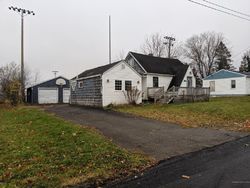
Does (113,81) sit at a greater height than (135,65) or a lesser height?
lesser

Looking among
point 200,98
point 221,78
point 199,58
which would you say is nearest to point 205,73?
point 199,58

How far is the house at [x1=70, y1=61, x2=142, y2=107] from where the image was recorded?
893 inches

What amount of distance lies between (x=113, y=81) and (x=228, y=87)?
19129 mm

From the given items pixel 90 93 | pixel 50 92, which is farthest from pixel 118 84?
pixel 50 92

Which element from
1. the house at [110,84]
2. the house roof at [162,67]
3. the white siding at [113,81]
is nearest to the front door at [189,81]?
the house roof at [162,67]

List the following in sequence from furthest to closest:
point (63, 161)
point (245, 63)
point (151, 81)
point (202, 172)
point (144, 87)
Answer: point (245, 63)
point (151, 81)
point (144, 87)
point (63, 161)
point (202, 172)

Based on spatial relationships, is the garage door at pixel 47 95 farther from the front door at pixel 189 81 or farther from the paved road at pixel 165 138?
the paved road at pixel 165 138

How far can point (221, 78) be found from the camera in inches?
1421

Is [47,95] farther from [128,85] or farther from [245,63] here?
[245,63]

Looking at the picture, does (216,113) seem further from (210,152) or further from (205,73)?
(205,73)

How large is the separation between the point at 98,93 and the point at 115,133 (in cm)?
1313

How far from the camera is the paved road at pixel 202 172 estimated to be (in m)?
4.88

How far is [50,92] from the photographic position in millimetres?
37156

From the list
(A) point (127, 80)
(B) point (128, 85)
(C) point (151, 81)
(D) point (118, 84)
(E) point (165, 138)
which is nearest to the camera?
(E) point (165, 138)
